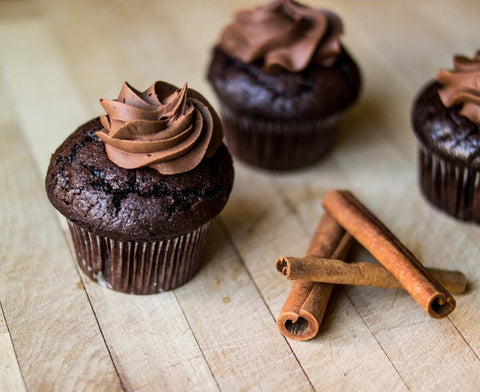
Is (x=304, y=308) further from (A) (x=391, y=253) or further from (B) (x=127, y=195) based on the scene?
(B) (x=127, y=195)

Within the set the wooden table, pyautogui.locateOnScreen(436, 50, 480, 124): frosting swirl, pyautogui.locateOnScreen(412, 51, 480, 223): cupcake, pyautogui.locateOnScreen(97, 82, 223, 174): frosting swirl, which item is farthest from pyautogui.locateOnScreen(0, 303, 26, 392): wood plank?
pyautogui.locateOnScreen(436, 50, 480, 124): frosting swirl

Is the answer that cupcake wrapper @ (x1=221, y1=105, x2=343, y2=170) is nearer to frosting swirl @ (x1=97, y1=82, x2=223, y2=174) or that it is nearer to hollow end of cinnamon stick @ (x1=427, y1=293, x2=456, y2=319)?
frosting swirl @ (x1=97, y1=82, x2=223, y2=174)

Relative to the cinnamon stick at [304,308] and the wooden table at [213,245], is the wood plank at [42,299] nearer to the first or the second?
the wooden table at [213,245]

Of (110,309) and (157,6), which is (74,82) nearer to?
(157,6)

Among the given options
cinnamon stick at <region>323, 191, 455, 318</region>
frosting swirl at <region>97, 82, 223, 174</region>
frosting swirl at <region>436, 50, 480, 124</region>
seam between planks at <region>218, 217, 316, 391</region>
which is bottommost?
seam between planks at <region>218, 217, 316, 391</region>

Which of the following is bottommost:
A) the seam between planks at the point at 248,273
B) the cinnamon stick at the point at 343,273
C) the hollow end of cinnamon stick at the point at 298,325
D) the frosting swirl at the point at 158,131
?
the seam between planks at the point at 248,273

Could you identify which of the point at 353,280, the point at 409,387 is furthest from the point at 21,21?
the point at 409,387

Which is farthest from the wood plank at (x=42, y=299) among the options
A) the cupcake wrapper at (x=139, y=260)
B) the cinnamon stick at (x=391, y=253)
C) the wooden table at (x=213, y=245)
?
Result: the cinnamon stick at (x=391, y=253)

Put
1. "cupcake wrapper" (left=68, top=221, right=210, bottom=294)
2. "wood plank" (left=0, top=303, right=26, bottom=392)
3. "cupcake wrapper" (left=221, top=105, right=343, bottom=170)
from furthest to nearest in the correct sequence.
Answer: "cupcake wrapper" (left=221, top=105, right=343, bottom=170) → "cupcake wrapper" (left=68, top=221, right=210, bottom=294) → "wood plank" (left=0, top=303, right=26, bottom=392)
